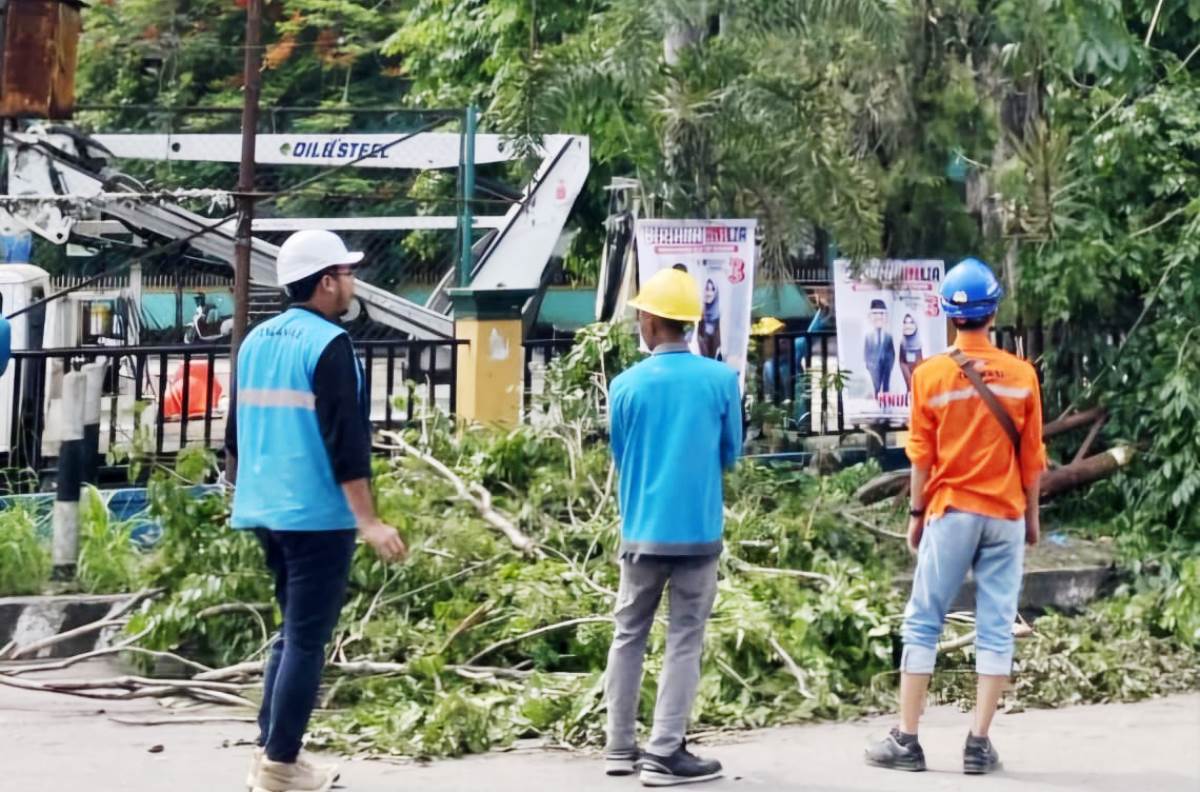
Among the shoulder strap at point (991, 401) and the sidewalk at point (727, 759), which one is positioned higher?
the shoulder strap at point (991, 401)

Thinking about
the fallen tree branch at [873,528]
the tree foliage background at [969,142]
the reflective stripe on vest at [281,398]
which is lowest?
the fallen tree branch at [873,528]

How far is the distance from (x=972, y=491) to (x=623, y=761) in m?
1.50

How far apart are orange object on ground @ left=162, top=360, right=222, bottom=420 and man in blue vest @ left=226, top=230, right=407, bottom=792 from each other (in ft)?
16.6

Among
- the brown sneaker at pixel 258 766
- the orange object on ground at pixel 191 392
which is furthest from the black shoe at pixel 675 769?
the orange object on ground at pixel 191 392

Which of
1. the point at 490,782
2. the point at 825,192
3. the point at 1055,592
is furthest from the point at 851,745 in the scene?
the point at 825,192

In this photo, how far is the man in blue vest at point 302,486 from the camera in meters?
5.24

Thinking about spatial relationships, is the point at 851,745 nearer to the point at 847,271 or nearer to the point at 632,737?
the point at 632,737

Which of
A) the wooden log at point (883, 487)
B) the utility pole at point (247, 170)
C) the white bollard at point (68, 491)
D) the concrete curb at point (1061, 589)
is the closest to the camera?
the white bollard at point (68, 491)

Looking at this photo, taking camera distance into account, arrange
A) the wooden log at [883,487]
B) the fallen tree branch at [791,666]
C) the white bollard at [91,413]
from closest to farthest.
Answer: the fallen tree branch at [791,666] → the white bollard at [91,413] → the wooden log at [883,487]

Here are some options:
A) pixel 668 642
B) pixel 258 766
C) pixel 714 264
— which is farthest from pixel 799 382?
pixel 258 766

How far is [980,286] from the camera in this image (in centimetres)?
593

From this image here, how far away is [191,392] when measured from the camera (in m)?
10.9

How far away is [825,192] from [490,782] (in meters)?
4.46

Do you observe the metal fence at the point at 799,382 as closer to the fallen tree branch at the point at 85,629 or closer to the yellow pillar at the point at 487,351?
the yellow pillar at the point at 487,351
